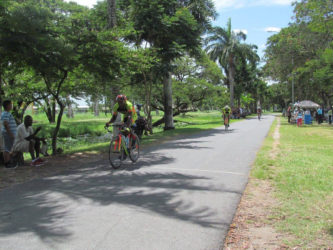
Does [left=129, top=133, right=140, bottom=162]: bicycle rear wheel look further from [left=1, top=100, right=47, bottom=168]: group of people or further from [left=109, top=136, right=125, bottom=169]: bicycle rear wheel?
[left=1, top=100, right=47, bottom=168]: group of people

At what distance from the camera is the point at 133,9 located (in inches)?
656

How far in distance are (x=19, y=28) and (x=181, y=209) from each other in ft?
18.5

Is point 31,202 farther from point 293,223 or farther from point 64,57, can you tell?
point 64,57

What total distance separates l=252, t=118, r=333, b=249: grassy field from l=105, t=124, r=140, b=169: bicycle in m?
3.19

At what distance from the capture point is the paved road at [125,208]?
3514 millimetres

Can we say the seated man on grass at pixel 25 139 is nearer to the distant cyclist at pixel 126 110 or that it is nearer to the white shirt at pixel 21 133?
the white shirt at pixel 21 133

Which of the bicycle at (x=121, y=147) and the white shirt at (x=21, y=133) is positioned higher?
the white shirt at (x=21, y=133)

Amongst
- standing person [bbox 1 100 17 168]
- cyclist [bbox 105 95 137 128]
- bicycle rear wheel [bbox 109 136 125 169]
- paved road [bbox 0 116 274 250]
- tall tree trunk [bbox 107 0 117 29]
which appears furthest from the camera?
tall tree trunk [bbox 107 0 117 29]

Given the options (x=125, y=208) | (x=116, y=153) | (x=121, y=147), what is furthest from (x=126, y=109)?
(x=125, y=208)

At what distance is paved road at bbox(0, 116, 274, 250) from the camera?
3.51 metres

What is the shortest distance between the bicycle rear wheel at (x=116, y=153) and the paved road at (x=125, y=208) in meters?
0.27

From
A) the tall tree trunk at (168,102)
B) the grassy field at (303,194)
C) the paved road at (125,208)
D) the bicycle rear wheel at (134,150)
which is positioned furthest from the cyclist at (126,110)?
the tall tree trunk at (168,102)

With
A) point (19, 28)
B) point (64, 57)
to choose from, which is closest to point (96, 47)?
point (64, 57)

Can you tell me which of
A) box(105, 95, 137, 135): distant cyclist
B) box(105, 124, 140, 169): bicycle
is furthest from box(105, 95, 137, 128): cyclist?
box(105, 124, 140, 169): bicycle
